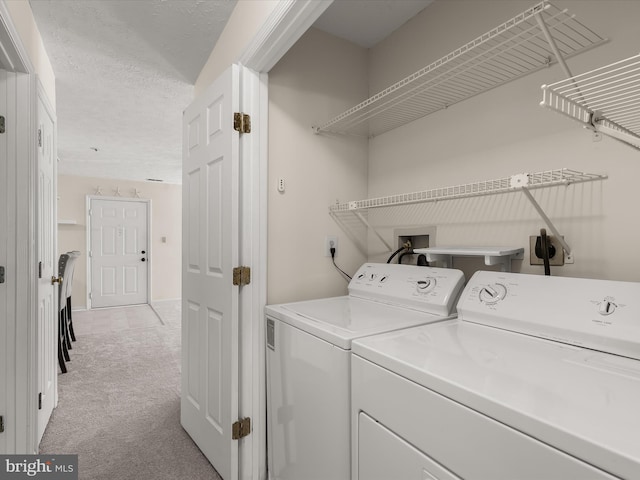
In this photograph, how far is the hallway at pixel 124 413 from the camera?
5.86 ft

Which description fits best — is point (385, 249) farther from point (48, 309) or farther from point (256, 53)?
point (48, 309)

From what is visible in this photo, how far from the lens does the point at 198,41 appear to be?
202 cm

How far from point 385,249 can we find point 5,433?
209 centimetres

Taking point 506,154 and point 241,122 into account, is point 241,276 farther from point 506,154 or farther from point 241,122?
point 506,154

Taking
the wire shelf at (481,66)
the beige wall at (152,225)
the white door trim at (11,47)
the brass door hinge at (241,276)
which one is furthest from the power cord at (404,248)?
the beige wall at (152,225)

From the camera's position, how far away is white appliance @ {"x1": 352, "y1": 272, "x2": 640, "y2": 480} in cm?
61

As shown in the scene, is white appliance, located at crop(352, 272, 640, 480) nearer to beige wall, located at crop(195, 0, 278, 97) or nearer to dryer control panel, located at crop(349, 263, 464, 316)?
dryer control panel, located at crop(349, 263, 464, 316)

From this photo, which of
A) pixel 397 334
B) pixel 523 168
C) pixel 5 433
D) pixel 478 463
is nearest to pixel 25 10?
pixel 5 433

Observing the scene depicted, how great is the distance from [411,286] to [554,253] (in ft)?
A: 1.80

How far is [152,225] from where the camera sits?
6367 millimetres

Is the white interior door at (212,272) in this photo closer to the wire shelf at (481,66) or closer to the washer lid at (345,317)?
the washer lid at (345,317)

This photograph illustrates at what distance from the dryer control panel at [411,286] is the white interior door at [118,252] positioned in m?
5.63

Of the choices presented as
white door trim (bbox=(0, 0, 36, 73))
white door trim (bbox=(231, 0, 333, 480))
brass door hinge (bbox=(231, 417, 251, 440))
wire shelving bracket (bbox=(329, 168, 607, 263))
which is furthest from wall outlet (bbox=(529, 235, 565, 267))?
white door trim (bbox=(0, 0, 36, 73))

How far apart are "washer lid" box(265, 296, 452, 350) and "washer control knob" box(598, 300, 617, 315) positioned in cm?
49
